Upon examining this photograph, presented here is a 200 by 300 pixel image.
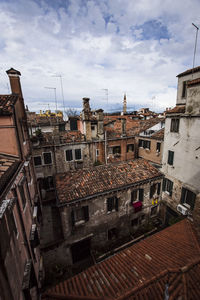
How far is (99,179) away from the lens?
12188 mm

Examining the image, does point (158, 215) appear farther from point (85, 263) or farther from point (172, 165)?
point (85, 263)

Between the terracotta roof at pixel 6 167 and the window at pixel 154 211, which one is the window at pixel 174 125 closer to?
the window at pixel 154 211

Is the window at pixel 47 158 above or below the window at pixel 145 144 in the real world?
below

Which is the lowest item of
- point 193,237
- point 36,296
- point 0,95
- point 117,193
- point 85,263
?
point 85,263

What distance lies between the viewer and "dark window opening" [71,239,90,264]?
1149 cm

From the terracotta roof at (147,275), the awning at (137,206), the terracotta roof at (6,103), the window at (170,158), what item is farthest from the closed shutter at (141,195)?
the terracotta roof at (6,103)

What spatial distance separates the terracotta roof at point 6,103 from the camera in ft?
23.8

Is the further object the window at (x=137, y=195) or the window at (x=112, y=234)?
the window at (x=137, y=195)

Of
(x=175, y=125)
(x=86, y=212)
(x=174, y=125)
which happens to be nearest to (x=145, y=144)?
(x=174, y=125)

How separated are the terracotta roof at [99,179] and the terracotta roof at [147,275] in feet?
15.4

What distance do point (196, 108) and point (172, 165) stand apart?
5.71 metres

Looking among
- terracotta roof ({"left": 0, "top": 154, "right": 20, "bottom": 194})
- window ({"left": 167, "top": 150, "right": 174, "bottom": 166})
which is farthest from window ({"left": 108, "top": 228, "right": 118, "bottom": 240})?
terracotta roof ({"left": 0, "top": 154, "right": 20, "bottom": 194})

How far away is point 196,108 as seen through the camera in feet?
36.1

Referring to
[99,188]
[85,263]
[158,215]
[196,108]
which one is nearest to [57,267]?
[85,263]
